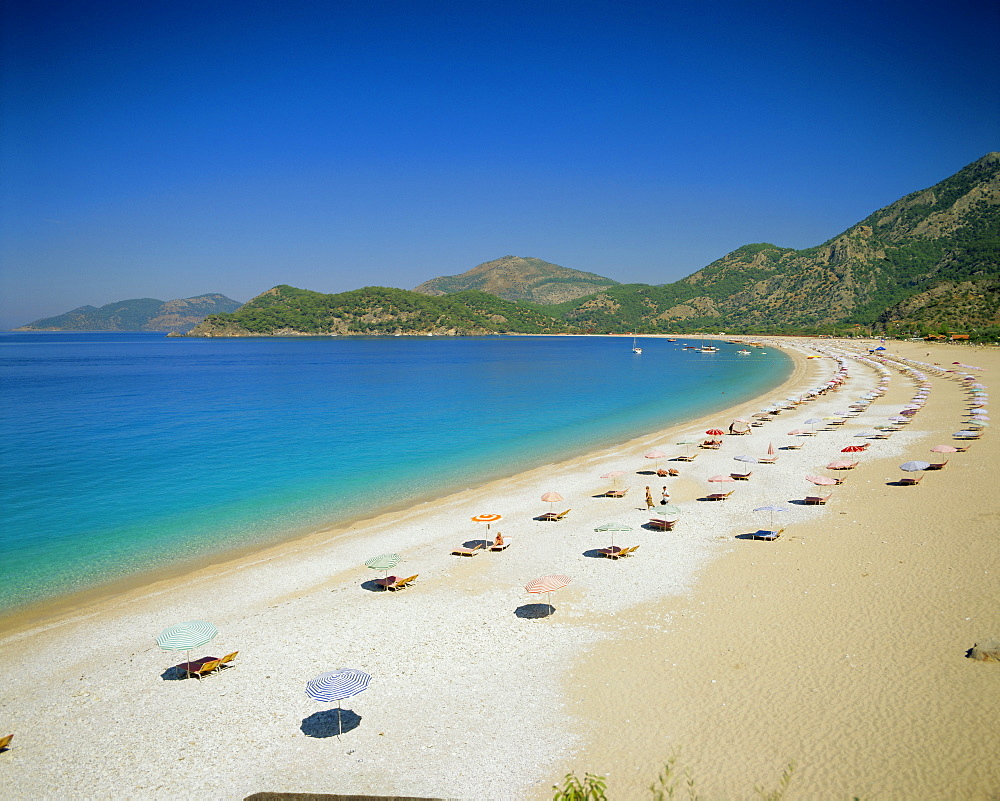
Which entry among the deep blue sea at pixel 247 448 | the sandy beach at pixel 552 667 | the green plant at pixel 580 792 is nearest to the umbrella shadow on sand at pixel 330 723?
the sandy beach at pixel 552 667

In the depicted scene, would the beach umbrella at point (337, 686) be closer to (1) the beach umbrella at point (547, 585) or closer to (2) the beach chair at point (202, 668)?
(2) the beach chair at point (202, 668)

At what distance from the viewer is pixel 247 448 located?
3672cm

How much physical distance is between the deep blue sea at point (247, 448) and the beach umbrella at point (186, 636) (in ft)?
24.9

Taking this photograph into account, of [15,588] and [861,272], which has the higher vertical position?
[861,272]

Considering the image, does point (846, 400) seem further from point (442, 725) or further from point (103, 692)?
point (103, 692)

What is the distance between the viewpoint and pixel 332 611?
15.0 m

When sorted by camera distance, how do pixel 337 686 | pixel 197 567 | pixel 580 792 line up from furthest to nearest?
pixel 197 567 → pixel 337 686 → pixel 580 792

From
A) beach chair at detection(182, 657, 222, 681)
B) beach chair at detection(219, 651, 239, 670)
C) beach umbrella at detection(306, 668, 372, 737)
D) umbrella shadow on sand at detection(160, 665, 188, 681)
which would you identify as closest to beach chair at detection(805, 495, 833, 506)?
beach umbrella at detection(306, 668, 372, 737)

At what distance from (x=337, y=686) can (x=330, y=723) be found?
110cm

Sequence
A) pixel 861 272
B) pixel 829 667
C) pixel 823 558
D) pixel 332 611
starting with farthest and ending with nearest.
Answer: pixel 861 272 → pixel 823 558 → pixel 332 611 → pixel 829 667

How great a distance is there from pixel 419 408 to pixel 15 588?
1481 inches

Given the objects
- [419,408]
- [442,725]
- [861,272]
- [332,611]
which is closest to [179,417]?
[419,408]

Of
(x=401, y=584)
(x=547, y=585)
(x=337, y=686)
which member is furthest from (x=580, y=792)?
(x=401, y=584)

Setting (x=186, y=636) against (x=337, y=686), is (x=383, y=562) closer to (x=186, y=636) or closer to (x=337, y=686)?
(x=186, y=636)
